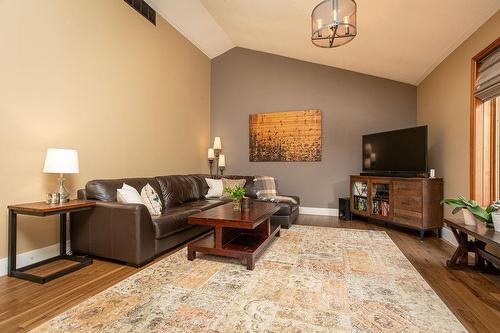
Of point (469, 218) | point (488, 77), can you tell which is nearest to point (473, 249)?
point (469, 218)

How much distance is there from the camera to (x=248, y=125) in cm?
552

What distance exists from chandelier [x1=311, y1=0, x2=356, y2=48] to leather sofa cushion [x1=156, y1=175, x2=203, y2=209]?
9.01ft

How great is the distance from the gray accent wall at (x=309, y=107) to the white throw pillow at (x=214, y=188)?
40.0 inches

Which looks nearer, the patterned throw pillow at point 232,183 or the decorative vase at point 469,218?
the decorative vase at point 469,218

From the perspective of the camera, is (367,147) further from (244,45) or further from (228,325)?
(228,325)

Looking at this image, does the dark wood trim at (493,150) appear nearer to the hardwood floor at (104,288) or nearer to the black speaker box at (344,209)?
the hardwood floor at (104,288)

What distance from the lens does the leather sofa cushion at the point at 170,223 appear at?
104 inches

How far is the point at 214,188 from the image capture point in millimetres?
4598

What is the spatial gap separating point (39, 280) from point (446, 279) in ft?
11.5

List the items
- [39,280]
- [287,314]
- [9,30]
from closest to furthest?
[287,314] → [39,280] → [9,30]

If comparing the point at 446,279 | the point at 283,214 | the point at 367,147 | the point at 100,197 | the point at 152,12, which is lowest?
the point at 446,279

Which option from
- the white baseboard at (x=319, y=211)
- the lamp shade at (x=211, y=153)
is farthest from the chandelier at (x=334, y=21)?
the lamp shade at (x=211, y=153)

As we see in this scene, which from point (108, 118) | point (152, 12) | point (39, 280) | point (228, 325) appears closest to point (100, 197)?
point (39, 280)

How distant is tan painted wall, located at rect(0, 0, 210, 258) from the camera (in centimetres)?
232
